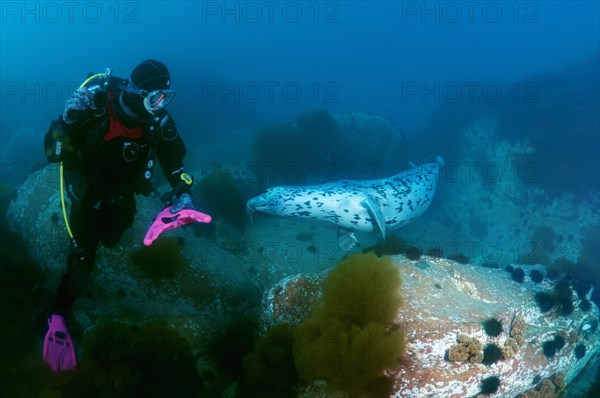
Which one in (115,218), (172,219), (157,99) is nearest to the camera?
(172,219)

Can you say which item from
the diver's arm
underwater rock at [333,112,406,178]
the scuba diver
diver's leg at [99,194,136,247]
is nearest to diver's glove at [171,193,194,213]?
the scuba diver

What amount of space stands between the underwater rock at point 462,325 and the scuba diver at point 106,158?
1793mm

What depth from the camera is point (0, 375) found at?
3.92 m

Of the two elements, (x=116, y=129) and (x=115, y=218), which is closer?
(x=116, y=129)

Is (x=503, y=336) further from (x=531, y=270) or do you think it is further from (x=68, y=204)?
(x=68, y=204)

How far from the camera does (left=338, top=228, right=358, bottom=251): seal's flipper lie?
24.6 feet

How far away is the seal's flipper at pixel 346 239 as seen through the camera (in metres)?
7.51

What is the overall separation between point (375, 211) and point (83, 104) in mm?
5268

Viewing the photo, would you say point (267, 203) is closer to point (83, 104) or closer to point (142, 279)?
point (142, 279)

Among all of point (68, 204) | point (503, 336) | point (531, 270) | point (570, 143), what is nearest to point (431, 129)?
point (570, 143)

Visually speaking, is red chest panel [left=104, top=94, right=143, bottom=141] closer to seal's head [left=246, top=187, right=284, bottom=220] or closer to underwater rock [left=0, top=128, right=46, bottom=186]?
seal's head [left=246, top=187, right=284, bottom=220]

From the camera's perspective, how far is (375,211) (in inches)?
283

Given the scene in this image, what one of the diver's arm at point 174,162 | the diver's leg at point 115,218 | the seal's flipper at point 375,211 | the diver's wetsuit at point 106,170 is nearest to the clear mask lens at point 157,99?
the diver's wetsuit at point 106,170

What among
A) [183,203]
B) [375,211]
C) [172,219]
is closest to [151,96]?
[183,203]
